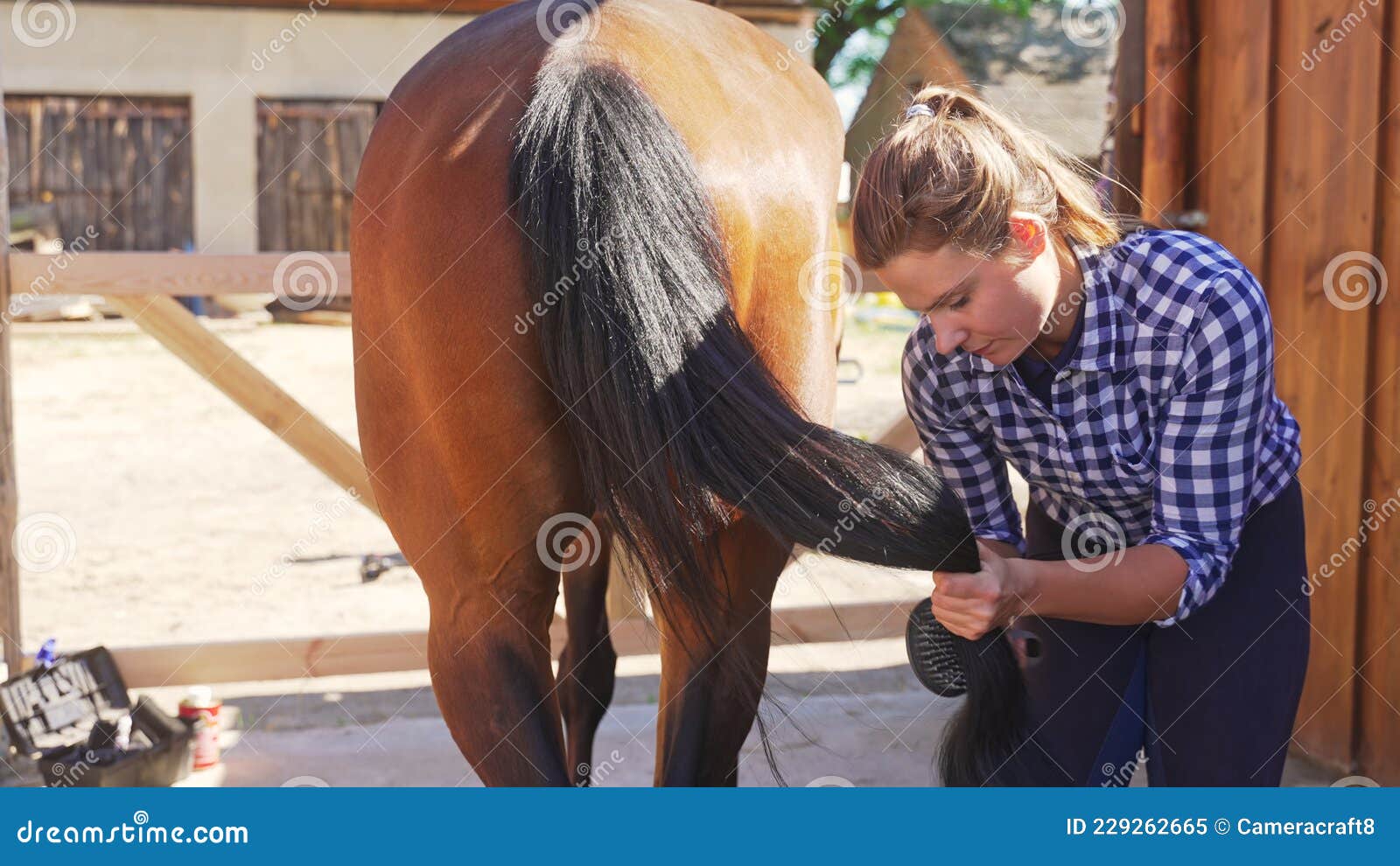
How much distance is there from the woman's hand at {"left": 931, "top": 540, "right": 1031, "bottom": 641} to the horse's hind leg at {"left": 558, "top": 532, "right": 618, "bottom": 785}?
1199 millimetres

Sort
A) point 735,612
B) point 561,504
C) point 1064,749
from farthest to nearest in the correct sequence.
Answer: point 1064,749 → point 735,612 → point 561,504

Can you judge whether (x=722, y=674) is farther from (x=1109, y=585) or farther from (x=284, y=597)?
(x=284, y=597)

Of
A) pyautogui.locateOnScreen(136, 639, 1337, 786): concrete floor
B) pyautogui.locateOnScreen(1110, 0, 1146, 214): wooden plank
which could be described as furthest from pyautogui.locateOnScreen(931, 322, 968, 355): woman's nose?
pyautogui.locateOnScreen(1110, 0, 1146, 214): wooden plank

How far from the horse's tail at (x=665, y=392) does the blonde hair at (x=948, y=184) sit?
25 cm

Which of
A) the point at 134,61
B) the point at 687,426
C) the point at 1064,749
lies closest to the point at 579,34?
the point at 687,426

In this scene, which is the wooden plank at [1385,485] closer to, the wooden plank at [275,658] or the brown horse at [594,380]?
the wooden plank at [275,658]

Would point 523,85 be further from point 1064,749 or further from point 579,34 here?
point 1064,749

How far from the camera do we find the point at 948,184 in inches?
63.2

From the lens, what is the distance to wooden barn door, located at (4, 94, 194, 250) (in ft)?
43.6

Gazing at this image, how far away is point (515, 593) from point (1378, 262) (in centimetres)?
225

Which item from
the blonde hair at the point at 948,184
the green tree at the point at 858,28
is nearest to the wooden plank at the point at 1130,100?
the blonde hair at the point at 948,184

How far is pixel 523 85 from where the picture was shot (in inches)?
67.1

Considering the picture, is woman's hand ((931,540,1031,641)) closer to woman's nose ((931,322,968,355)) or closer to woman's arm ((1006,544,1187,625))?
woman's arm ((1006,544,1187,625))

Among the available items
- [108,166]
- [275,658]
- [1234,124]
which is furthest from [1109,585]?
[108,166]
